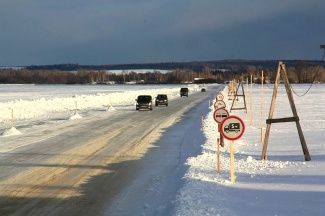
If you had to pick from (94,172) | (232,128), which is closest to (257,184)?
(232,128)

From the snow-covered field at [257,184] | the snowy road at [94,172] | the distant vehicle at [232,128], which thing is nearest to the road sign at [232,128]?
the distant vehicle at [232,128]

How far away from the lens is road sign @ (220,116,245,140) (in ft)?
33.2

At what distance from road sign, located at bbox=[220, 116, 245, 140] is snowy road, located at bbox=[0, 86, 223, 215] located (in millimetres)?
1697

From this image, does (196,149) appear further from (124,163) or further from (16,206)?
(16,206)

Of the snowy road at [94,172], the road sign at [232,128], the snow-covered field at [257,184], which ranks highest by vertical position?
the road sign at [232,128]

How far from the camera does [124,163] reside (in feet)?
47.1

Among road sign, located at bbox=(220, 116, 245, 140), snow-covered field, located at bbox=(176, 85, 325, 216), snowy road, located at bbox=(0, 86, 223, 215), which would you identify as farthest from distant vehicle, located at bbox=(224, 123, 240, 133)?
snowy road, located at bbox=(0, 86, 223, 215)

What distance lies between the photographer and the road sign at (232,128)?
398 inches

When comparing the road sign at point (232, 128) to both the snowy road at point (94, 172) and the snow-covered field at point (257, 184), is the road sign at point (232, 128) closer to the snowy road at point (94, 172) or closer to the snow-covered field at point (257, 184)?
the snow-covered field at point (257, 184)

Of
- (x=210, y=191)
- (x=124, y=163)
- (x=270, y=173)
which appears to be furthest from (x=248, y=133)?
(x=210, y=191)

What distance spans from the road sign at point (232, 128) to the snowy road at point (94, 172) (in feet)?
5.57

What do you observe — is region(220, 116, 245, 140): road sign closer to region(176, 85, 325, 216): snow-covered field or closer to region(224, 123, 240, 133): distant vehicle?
region(224, 123, 240, 133): distant vehicle

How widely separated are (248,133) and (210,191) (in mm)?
12905

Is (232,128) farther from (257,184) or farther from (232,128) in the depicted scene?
(257,184)
